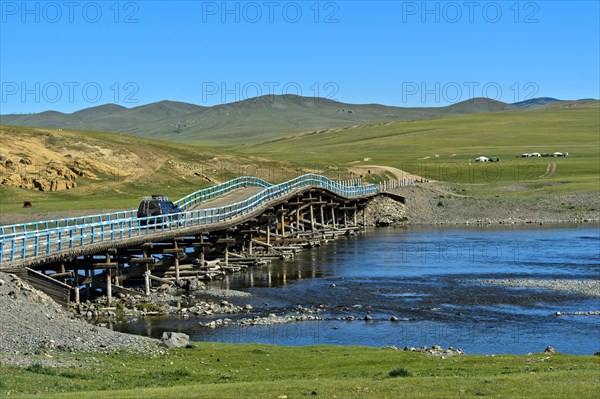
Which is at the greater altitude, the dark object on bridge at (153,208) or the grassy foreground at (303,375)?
the dark object on bridge at (153,208)

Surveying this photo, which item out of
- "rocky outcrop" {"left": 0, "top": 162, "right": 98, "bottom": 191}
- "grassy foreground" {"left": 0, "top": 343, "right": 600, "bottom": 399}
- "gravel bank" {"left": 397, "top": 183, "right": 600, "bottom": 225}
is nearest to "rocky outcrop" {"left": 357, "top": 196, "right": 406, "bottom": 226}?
"gravel bank" {"left": 397, "top": 183, "right": 600, "bottom": 225}

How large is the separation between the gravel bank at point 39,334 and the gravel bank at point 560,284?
84.1 feet

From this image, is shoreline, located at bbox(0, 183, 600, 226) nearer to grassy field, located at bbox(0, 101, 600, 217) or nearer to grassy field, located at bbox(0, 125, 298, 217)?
grassy field, located at bbox(0, 101, 600, 217)

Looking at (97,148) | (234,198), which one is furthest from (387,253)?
(97,148)

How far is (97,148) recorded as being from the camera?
393ft

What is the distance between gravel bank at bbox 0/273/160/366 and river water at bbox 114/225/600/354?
5099mm

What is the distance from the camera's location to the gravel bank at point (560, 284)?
48431 mm

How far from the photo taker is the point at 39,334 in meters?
29.6

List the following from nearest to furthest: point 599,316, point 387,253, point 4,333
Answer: point 4,333
point 599,316
point 387,253

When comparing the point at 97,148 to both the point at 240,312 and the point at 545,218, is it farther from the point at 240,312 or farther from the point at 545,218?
the point at 240,312

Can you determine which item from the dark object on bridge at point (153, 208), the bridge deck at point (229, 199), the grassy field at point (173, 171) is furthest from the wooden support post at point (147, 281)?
the grassy field at point (173, 171)

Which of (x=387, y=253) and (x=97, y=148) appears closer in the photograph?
(x=387, y=253)

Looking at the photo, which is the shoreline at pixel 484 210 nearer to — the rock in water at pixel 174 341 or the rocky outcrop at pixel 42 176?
the rocky outcrop at pixel 42 176

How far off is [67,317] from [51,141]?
8841cm
